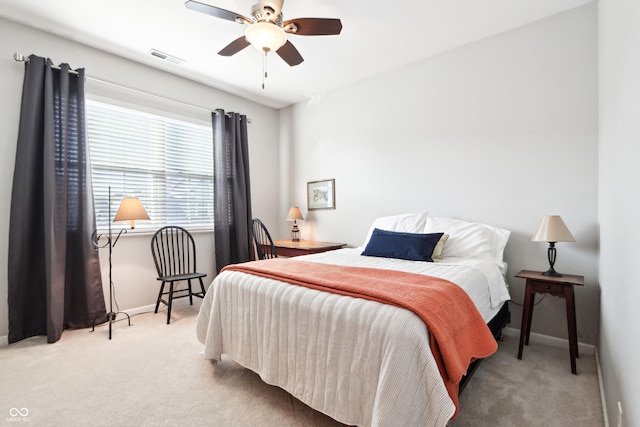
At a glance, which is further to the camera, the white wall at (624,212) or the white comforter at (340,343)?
the white comforter at (340,343)

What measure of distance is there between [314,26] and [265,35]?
349mm

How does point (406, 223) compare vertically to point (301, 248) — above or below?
above

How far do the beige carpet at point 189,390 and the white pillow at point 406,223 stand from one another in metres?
1.18

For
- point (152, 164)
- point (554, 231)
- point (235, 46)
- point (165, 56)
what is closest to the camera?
point (554, 231)

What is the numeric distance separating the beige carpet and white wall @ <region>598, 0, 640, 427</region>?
1.18ft

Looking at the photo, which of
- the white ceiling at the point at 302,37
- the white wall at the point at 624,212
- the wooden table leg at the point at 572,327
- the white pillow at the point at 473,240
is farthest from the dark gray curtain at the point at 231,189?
the white wall at the point at 624,212

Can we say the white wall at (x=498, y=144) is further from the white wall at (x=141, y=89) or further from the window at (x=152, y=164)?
the window at (x=152, y=164)

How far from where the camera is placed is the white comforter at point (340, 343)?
3.94ft

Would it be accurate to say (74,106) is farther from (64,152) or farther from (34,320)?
(34,320)

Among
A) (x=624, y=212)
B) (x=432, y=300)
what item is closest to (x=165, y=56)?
(x=432, y=300)

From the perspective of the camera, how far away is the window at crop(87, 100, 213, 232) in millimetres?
3041

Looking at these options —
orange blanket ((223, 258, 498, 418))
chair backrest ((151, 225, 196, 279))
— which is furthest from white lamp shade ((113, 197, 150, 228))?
orange blanket ((223, 258, 498, 418))

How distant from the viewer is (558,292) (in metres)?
2.13

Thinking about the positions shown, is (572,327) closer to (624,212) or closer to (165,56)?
(624,212)
